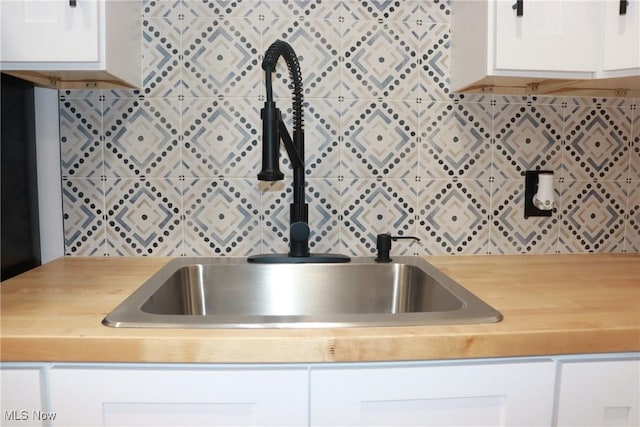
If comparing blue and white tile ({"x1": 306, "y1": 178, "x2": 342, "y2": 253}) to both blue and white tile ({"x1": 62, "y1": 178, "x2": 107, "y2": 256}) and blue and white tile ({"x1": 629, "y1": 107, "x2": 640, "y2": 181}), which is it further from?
blue and white tile ({"x1": 629, "y1": 107, "x2": 640, "y2": 181})

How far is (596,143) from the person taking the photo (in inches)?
53.7

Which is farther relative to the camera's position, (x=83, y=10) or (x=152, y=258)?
(x=152, y=258)

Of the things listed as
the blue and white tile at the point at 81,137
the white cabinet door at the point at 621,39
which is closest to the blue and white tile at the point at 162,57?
the blue and white tile at the point at 81,137

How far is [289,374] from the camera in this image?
750 millimetres

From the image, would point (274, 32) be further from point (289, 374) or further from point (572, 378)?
point (572, 378)

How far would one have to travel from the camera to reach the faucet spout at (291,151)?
3.69ft

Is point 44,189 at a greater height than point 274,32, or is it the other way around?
point 274,32

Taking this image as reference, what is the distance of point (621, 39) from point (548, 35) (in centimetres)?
16

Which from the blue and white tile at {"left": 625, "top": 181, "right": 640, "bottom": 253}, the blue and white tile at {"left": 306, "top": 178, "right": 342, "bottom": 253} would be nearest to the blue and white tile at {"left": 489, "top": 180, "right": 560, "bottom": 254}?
the blue and white tile at {"left": 625, "top": 181, "right": 640, "bottom": 253}

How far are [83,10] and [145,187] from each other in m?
0.47

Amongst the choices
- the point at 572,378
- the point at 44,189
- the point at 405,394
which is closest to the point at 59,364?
the point at 405,394

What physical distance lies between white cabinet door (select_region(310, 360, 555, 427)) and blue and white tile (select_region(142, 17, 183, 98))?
0.89 metres

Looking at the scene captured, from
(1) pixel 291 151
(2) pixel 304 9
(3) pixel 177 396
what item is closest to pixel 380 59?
(2) pixel 304 9

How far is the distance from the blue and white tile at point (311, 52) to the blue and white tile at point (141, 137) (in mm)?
299
